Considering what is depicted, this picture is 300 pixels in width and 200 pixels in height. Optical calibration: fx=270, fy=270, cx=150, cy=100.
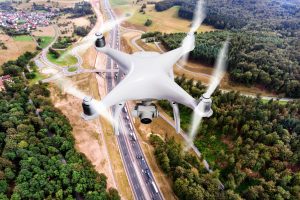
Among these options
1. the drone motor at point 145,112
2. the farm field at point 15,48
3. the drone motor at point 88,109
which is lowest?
the farm field at point 15,48

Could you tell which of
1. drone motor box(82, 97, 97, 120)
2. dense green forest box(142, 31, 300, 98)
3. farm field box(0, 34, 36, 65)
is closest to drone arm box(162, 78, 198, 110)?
drone motor box(82, 97, 97, 120)

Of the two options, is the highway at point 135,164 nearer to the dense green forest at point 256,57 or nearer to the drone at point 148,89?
the drone at point 148,89

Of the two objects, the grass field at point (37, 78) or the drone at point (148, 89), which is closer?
the drone at point (148, 89)

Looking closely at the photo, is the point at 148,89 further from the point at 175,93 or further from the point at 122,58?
the point at 122,58

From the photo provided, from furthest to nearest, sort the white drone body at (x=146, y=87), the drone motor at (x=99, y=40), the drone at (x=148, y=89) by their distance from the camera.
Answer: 1. the drone motor at (x=99, y=40)
2. the white drone body at (x=146, y=87)
3. the drone at (x=148, y=89)

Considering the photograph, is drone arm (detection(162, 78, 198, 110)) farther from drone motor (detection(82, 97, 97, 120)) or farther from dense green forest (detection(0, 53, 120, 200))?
dense green forest (detection(0, 53, 120, 200))

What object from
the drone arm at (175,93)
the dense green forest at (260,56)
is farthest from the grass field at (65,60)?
the drone arm at (175,93)

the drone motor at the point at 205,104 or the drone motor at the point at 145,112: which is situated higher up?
the drone motor at the point at 205,104
